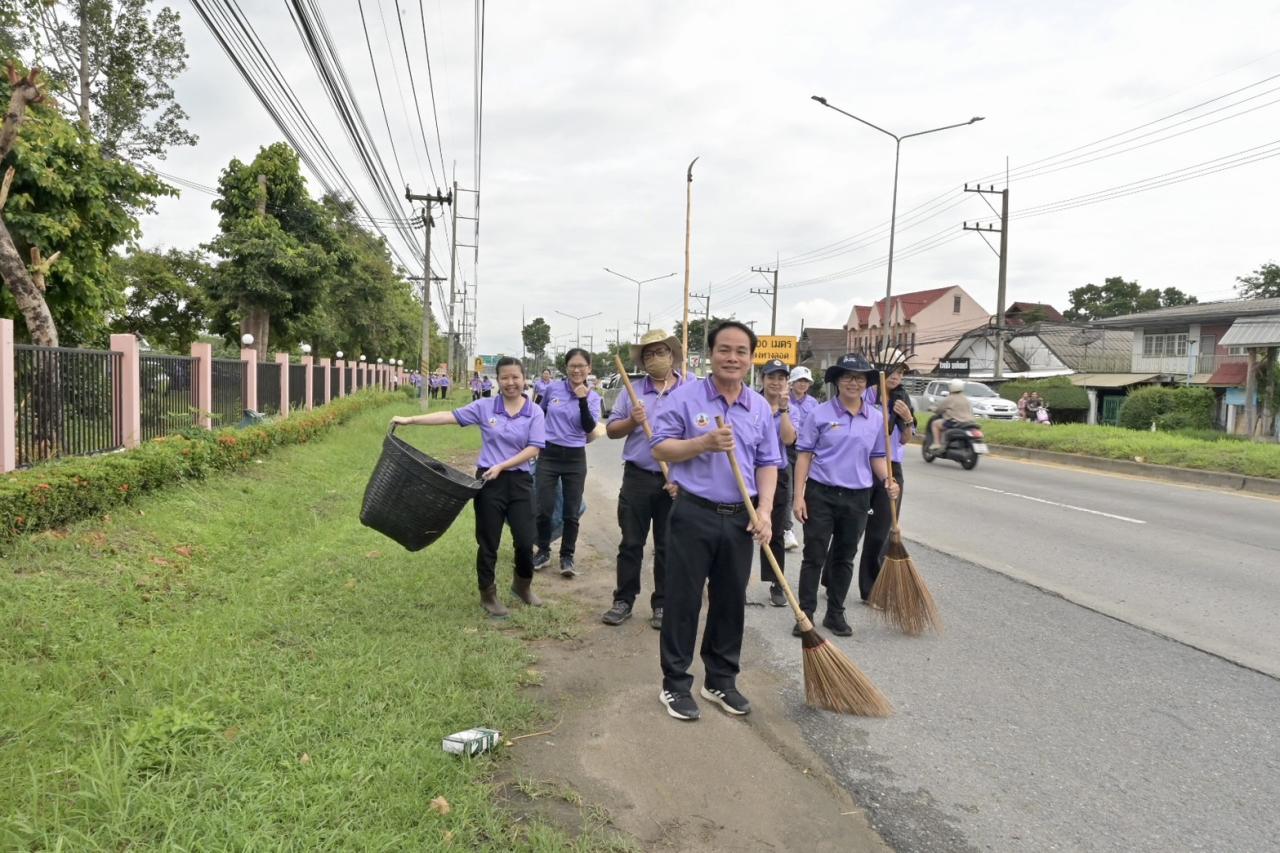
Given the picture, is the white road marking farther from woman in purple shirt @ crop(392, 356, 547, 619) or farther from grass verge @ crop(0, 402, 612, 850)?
woman in purple shirt @ crop(392, 356, 547, 619)

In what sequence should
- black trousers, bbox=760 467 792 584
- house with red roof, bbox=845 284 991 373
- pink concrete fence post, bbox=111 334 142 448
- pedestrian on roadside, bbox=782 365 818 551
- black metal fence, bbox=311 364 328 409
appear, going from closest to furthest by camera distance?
black trousers, bbox=760 467 792 584
pedestrian on roadside, bbox=782 365 818 551
pink concrete fence post, bbox=111 334 142 448
black metal fence, bbox=311 364 328 409
house with red roof, bbox=845 284 991 373

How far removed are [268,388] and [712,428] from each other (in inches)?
520

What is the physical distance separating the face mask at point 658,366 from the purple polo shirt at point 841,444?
0.92m

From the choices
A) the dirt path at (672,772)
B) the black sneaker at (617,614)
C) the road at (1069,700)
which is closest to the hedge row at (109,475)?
the dirt path at (672,772)

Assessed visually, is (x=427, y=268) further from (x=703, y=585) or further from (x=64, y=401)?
(x=703, y=585)

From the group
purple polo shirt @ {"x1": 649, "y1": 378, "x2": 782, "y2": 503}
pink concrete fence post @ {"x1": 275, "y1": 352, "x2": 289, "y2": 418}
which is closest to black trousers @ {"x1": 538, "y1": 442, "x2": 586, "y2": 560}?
purple polo shirt @ {"x1": 649, "y1": 378, "x2": 782, "y2": 503}

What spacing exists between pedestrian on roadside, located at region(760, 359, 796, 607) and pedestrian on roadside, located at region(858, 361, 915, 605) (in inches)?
23.1

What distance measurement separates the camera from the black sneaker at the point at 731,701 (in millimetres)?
3752

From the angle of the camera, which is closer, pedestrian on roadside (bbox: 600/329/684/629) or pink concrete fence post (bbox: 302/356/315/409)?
pedestrian on roadside (bbox: 600/329/684/629)

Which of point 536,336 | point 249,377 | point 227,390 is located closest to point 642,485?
point 227,390

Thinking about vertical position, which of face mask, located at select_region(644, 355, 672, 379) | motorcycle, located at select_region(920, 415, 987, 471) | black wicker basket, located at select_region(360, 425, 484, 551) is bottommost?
motorcycle, located at select_region(920, 415, 987, 471)

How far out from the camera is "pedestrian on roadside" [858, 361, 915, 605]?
5.33 meters

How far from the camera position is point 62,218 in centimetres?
1010

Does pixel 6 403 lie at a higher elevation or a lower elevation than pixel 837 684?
higher
